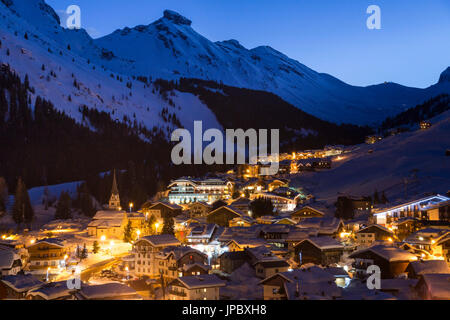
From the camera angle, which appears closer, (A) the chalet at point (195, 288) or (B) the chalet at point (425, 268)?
(A) the chalet at point (195, 288)

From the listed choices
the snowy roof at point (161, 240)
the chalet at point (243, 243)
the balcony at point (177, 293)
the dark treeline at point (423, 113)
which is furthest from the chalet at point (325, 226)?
the dark treeline at point (423, 113)

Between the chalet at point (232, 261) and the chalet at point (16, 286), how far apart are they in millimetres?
11849

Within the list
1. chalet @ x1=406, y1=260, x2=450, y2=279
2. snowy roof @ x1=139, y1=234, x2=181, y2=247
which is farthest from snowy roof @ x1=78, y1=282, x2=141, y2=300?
chalet @ x1=406, y1=260, x2=450, y2=279

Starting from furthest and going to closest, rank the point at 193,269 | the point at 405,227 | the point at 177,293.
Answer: the point at 405,227, the point at 193,269, the point at 177,293

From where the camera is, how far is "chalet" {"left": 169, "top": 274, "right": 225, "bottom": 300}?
24.0 meters

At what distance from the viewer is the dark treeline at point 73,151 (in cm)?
7594

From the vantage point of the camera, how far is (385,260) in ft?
93.5

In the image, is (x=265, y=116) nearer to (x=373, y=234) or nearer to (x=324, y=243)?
(x=373, y=234)

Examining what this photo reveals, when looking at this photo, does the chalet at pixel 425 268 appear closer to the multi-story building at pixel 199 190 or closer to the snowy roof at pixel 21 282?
the snowy roof at pixel 21 282

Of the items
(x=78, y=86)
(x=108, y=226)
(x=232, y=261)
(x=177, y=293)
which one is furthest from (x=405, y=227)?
(x=78, y=86)

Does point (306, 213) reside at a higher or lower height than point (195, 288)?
higher

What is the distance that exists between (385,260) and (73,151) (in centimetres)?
7396

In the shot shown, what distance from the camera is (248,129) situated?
162625 millimetres
